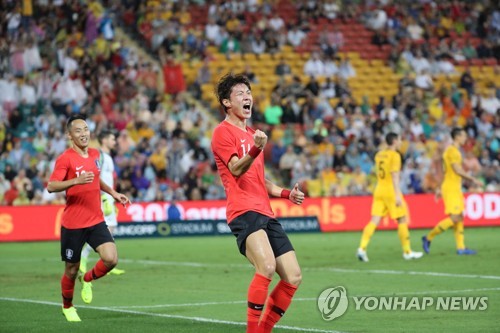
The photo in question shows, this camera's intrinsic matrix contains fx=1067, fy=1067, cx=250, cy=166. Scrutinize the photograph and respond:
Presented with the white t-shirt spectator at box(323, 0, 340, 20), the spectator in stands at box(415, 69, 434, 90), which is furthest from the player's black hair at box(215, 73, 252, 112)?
the white t-shirt spectator at box(323, 0, 340, 20)

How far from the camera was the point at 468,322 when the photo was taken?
11445 mm

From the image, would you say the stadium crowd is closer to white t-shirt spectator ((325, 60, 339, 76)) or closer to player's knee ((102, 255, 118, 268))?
white t-shirt spectator ((325, 60, 339, 76))

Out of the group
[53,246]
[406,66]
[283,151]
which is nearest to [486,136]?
[406,66]

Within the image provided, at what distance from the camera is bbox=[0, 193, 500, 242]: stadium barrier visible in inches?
1090

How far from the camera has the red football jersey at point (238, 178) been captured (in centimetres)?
955

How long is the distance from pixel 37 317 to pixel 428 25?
1190 inches

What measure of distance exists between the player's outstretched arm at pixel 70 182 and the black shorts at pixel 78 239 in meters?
0.66

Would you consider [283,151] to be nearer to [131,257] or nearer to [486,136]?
[486,136]

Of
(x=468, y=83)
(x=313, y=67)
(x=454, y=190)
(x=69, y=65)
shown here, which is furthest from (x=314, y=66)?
(x=454, y=190)

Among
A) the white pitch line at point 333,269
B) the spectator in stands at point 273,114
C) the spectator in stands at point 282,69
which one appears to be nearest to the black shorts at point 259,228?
the white pitch line at point 333,269

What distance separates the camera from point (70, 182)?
1205 cm

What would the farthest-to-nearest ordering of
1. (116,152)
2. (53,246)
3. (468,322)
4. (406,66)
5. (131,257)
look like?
(406,66) < (116,152) < (53,246) < (131,257) < (468,322)

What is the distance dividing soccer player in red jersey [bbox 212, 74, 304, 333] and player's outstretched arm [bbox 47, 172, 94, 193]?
250 cm

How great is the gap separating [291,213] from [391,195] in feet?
31.5
